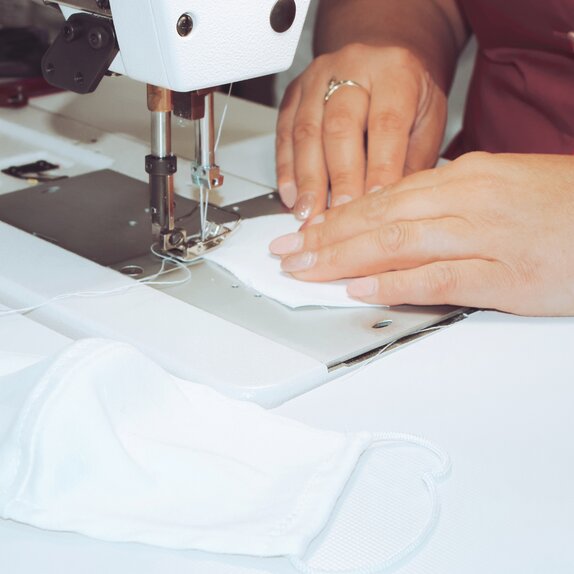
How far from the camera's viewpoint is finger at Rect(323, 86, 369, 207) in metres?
1.26

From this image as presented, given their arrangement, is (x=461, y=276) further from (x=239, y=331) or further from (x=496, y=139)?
(x=496, y=139)

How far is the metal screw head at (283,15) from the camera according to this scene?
0.96m

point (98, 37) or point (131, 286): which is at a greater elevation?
point (98, 37)

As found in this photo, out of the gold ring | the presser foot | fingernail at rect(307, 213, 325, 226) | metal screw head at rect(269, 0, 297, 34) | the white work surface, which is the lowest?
the white work surface

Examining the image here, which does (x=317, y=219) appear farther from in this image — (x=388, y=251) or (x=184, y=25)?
(x=184, y=25)

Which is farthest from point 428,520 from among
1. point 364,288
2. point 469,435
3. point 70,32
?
point 70,32

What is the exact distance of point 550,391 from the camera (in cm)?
89

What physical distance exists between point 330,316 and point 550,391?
0.23 m

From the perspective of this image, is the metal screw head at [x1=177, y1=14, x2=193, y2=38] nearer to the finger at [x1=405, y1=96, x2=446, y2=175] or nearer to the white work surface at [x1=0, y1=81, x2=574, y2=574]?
the white work surface at [x1=0, y1=81, x2=574, y2=574]

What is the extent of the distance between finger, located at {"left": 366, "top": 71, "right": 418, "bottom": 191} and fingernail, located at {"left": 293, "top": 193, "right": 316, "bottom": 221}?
8 centimetres

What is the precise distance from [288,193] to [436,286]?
0.33 meters

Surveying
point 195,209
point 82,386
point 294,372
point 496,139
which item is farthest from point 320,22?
point 82,386

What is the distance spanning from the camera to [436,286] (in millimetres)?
1015

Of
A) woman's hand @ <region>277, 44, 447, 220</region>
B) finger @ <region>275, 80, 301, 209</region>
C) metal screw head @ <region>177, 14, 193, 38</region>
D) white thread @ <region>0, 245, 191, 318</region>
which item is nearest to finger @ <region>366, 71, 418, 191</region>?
woman's hand @ <region>277, 44, 447, 220</region>
